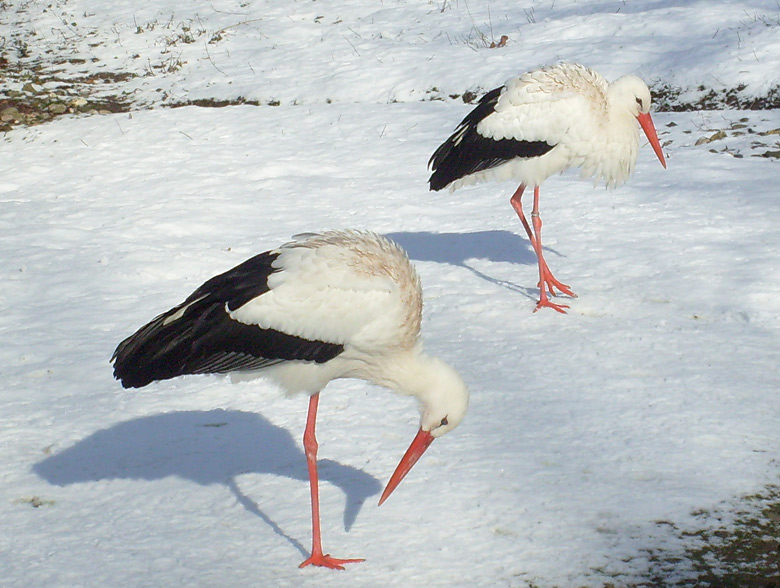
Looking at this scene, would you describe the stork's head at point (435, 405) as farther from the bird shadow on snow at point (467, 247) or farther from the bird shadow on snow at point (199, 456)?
the bird shadow on snow at point (467, 247)

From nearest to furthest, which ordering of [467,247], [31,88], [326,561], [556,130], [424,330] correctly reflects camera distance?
[326,561], [424,330], [556,130], [467,247], [31,88]

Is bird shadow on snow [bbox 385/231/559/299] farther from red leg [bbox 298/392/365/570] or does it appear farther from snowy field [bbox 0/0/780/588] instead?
red leg [bbox 298/392/365/570]

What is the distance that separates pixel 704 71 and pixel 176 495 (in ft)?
25.7

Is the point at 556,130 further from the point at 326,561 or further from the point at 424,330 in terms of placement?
the point at 326,561

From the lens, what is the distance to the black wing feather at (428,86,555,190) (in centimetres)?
664

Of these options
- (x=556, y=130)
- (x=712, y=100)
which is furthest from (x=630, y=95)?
(x=712, y=100)

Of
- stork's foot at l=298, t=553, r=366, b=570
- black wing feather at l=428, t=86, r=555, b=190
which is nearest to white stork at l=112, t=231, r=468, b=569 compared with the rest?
stork's foot at l=298, t=553, r=366, b=570

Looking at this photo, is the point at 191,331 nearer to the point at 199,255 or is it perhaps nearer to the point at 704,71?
the point at 199,255

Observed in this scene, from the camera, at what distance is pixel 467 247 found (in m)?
7.41

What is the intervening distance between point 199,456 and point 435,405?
1439 millimetres

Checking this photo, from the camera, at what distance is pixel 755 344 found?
532cm

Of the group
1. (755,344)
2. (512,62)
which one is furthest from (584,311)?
(512,62)

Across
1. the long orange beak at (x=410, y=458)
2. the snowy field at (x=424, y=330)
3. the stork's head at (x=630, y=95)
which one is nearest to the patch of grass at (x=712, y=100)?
the snowy field at (x=424, y=330)

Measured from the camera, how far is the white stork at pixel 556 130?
6.48m
